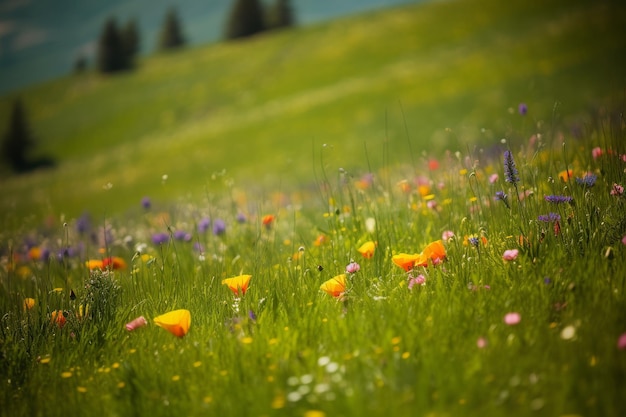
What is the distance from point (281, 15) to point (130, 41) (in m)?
23.0

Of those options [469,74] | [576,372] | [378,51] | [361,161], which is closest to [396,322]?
[576,372]

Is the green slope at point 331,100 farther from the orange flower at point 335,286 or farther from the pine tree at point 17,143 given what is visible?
the orange flower at point 335,286

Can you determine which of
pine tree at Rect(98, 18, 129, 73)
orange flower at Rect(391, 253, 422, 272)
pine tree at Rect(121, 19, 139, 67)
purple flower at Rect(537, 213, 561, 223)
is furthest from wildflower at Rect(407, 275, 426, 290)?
pine tree at Rect(121, 19, 139, 67)

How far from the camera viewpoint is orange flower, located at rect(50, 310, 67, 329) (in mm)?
3022

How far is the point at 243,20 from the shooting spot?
2879 inches

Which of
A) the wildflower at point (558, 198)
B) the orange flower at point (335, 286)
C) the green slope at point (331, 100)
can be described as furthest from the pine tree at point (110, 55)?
the wildflower at point (558, 198)

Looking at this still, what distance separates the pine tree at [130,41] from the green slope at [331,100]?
1960cm

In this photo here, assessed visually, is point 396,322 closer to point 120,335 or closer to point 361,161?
point 120,335

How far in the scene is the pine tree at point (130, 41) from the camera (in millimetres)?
72375

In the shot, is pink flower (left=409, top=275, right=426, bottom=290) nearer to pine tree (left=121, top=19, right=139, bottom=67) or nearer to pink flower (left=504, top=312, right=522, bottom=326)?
pink flower (left=504, top=312, right=522, bottom=326)

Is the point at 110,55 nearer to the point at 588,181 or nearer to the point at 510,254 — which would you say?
the point at 588,181

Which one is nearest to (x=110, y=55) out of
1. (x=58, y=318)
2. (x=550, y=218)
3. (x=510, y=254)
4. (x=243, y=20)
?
(x=243, y=20)

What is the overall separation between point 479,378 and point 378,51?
126 ft

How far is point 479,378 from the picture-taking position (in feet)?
6.86
